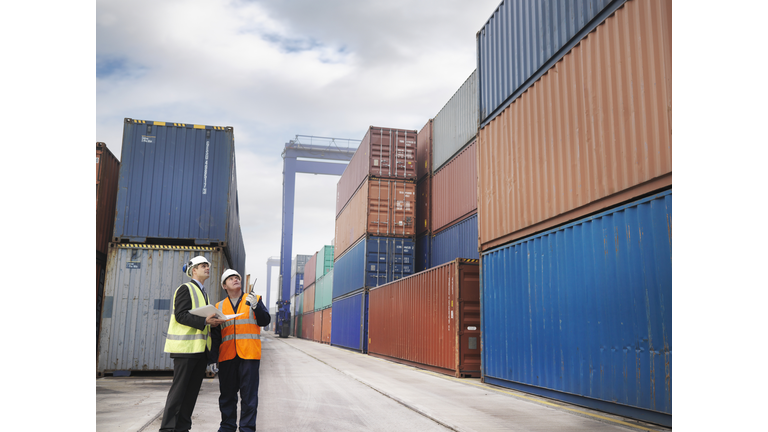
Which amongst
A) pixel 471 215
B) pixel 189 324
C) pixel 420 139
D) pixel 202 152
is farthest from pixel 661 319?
pixel 420 139

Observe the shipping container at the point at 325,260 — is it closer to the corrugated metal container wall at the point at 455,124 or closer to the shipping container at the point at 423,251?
the shipping container at the point at 423,251

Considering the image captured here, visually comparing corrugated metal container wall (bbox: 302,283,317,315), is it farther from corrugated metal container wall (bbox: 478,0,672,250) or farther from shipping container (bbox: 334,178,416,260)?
corrugated metal container wall (bbox: 478,0,672,250)

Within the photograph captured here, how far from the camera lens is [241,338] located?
4.94 metres

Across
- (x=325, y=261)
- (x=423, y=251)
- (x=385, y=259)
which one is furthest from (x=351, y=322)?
(x=325, y=261)

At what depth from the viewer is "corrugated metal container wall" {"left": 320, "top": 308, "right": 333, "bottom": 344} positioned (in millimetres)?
33000

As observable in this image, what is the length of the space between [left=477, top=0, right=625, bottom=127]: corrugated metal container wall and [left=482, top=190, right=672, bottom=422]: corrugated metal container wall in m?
2.91

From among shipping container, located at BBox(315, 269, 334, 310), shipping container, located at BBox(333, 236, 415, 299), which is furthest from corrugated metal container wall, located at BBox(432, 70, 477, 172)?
shipping container, located at BBox(315, 269, 334, 310)

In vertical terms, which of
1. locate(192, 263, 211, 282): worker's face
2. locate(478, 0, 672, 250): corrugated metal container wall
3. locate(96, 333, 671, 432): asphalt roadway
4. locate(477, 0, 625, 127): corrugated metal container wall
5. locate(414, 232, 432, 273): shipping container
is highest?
locate(477, 0, 625, 127): corrugated metal container wall

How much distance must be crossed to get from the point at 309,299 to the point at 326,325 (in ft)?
34.8

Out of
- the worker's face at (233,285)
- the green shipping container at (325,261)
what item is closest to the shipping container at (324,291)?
the green shipping container at (325,261)

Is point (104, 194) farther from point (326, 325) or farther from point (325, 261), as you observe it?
point (325, 261)

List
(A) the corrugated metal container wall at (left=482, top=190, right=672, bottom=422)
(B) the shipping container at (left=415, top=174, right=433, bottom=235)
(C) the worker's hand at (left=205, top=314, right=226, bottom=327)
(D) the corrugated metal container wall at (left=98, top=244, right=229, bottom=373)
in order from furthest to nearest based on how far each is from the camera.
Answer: (B) the shipping container at (left=415, top=174, right=433, bottom=235) < (D) the corrugated metal container wall at (left=98, top=244, right=229, bottom=373) < (A) the corrugated metal container wall at (left=482, top=190, right=672, bottom=422) < (C) the worker's hand at (left=205, top=314, right=226, bottom=327)

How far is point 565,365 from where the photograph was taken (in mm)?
7910

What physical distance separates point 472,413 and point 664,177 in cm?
390
